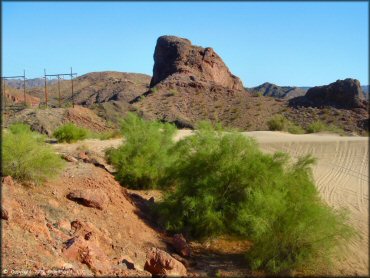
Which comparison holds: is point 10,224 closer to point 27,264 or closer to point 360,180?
point 27,264

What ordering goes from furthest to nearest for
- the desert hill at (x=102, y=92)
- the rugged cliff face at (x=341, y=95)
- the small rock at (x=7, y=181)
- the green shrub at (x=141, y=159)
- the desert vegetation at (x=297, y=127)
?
the desert hill at (x=102, y=92), the rugged cliff face at (x=341, y=95), the desert vegetation at (x=297, y=127), the green shrub at (x=141, y=159), the small rock at (x=7, y=181)

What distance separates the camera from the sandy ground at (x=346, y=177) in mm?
10398

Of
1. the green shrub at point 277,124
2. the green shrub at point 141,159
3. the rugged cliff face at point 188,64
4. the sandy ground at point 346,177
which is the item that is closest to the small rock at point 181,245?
the sandy ground at point 346,177

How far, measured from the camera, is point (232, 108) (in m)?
53.7

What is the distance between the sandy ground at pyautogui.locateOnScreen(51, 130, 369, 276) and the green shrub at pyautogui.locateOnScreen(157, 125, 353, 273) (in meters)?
0.59

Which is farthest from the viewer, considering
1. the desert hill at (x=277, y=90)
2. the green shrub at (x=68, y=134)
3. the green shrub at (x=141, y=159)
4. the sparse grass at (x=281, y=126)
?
the desert hill at (x=277, y=90)

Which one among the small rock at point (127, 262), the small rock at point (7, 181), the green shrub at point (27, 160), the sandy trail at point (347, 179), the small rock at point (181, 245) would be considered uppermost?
the green shrub at point (27, 160)

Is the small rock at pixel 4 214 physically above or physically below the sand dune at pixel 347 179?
above

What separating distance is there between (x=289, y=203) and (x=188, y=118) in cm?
3996

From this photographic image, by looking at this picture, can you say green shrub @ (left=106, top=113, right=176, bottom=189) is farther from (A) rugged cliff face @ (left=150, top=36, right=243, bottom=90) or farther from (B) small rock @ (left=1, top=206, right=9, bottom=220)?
(A) rugged cliff face @ (left=150, top=36, right=243, bottom=90)

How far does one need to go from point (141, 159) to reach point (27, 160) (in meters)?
6.79

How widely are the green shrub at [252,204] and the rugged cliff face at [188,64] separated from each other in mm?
50511

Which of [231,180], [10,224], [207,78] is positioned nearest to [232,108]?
[207,78]

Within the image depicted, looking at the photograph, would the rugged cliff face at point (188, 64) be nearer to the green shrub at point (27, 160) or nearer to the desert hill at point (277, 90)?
the desert hill at point (277, 90)
